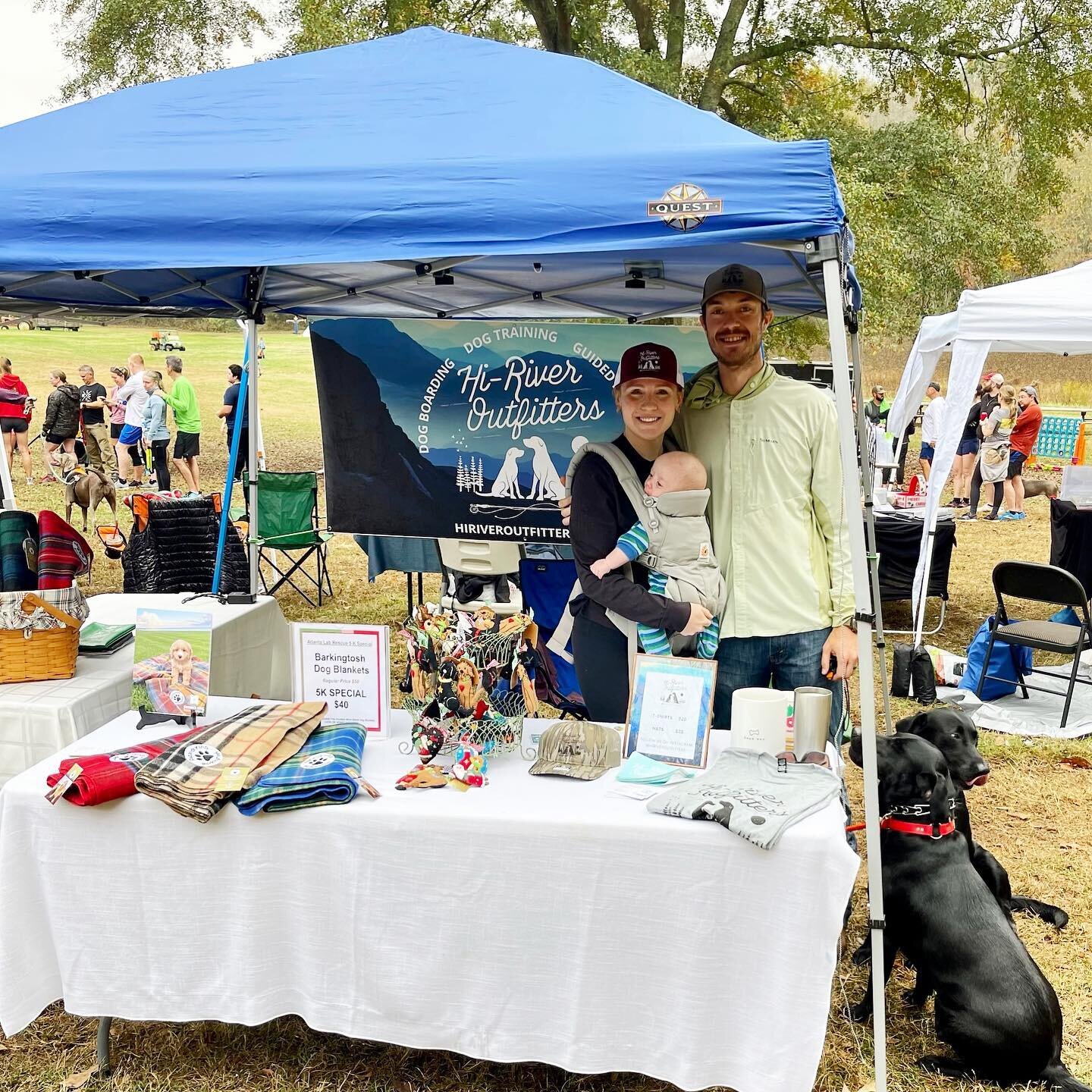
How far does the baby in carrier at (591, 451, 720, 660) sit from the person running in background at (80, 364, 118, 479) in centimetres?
931

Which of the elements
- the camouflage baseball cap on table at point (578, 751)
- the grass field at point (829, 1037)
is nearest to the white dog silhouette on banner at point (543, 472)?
the grass field at point (829, 1037)

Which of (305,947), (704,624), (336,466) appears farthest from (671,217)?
(336,466)

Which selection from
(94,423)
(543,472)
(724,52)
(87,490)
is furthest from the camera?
(724,52)

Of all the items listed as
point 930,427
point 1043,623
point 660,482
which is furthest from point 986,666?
point 930,427

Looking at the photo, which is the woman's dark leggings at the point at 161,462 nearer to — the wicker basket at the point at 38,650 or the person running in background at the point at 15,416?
the person running in background at the point at 15,416

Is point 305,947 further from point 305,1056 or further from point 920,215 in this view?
point 920,215

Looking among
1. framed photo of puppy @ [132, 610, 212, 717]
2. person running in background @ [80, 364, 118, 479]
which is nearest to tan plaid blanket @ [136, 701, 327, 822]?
framed photo of puppy @ [132, 610, 212, 717]

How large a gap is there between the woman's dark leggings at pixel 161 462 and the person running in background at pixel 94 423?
0.56 metres

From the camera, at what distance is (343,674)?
98.5 inches

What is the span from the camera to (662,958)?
204cm

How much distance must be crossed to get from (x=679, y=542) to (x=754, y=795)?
652 millimetres

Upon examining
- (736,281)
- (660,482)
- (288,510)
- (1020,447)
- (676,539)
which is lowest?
(288,510)

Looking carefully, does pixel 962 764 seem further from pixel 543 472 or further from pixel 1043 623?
pixel 1043 623

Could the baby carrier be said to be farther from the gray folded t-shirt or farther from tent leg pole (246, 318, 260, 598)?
tent leg pole (246, 318, 260, 598)
